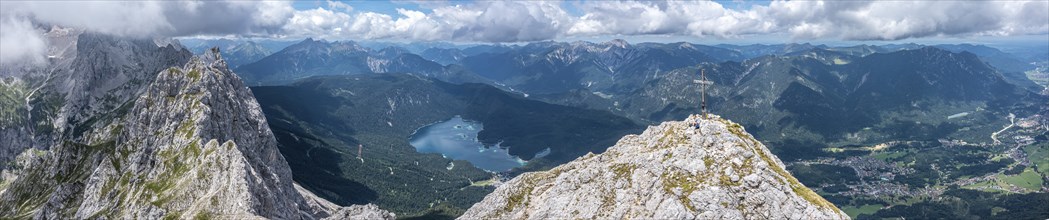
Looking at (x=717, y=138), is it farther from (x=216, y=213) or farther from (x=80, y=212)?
(x=80, y=212)

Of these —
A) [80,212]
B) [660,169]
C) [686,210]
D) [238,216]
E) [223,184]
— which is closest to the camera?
[686,210]

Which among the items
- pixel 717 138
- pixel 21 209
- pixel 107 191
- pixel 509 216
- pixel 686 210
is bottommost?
pixel 21 209

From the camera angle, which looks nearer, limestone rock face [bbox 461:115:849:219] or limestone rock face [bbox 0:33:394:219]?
limestone rock face [bbox 461:115:849:219]

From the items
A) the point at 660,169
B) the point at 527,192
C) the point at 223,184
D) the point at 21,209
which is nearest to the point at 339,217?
the point at 223,184

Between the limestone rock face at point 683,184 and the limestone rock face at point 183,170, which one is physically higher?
the limestone rock face at point 683,184

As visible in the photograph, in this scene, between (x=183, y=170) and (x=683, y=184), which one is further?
(x=183, y=170)
